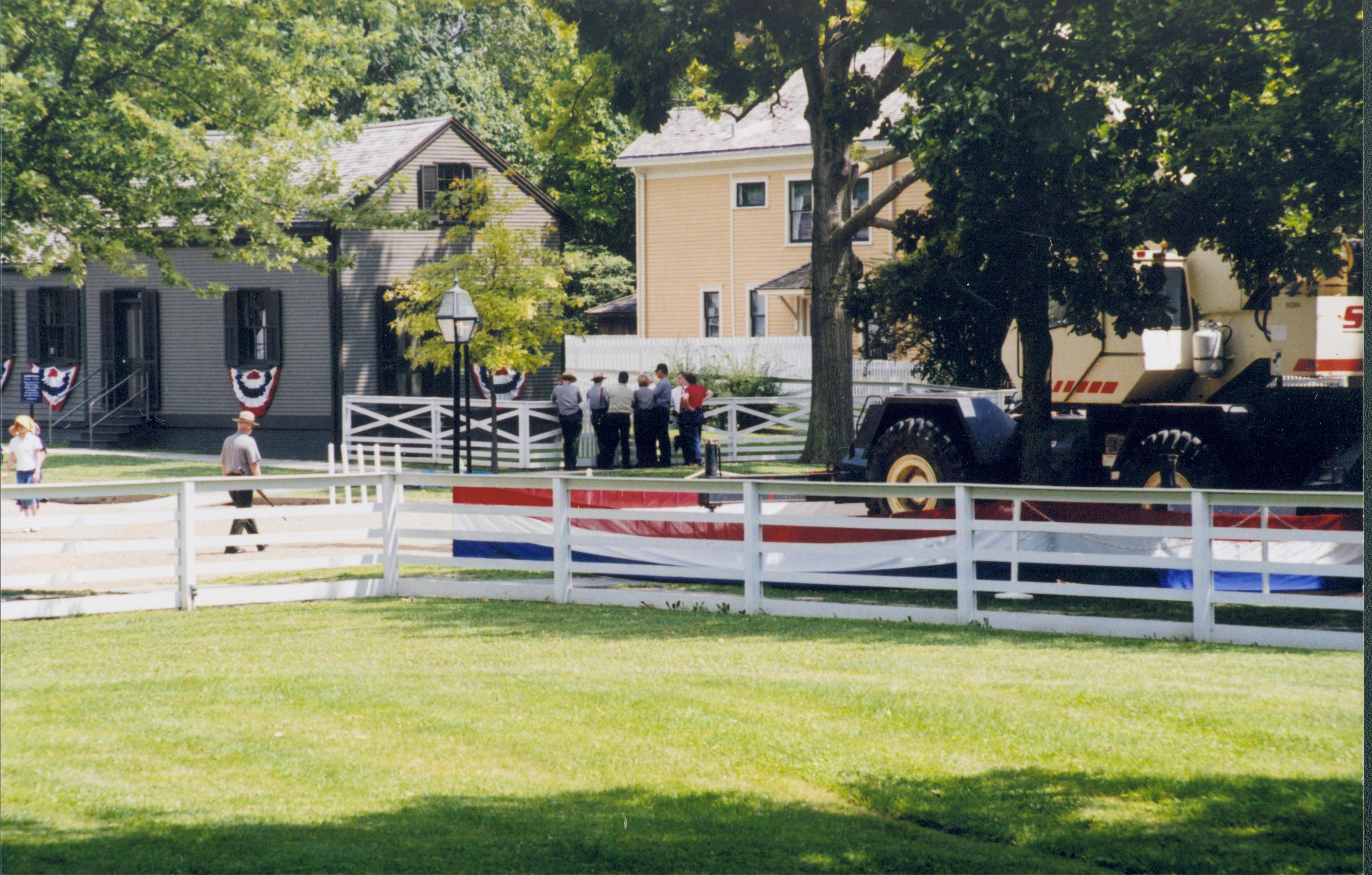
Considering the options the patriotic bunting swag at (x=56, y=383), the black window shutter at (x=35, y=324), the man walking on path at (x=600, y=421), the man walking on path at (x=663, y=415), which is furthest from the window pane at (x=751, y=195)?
the black window shutter at (x=35, y=324)

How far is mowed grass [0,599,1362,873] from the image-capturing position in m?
4.87

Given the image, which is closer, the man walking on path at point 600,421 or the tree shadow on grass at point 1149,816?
the tree shadow on grass at point 1149,816

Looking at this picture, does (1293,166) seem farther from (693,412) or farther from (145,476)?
(145,476)

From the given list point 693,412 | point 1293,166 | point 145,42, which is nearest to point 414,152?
point 145,42

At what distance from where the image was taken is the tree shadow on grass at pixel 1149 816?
4781mm

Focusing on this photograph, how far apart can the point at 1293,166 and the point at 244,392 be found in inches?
419

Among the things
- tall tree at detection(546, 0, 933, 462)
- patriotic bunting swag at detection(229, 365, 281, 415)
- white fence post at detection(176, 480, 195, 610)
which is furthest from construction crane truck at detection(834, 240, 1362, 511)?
patriotic bunting swag at detection(229, 365, 281, 415)

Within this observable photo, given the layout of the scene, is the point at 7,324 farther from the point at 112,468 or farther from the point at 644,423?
the point at 644,423

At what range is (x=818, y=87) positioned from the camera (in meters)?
11.4

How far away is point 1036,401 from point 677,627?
437 centimetres

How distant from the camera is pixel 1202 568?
29.2 ft

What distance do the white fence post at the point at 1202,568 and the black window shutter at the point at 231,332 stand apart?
31.9 ft

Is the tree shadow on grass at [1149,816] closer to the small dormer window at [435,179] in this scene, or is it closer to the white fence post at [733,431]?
the white fence post at [733,431]

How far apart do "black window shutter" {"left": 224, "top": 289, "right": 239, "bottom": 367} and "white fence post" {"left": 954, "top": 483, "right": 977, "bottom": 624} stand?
8.10m
